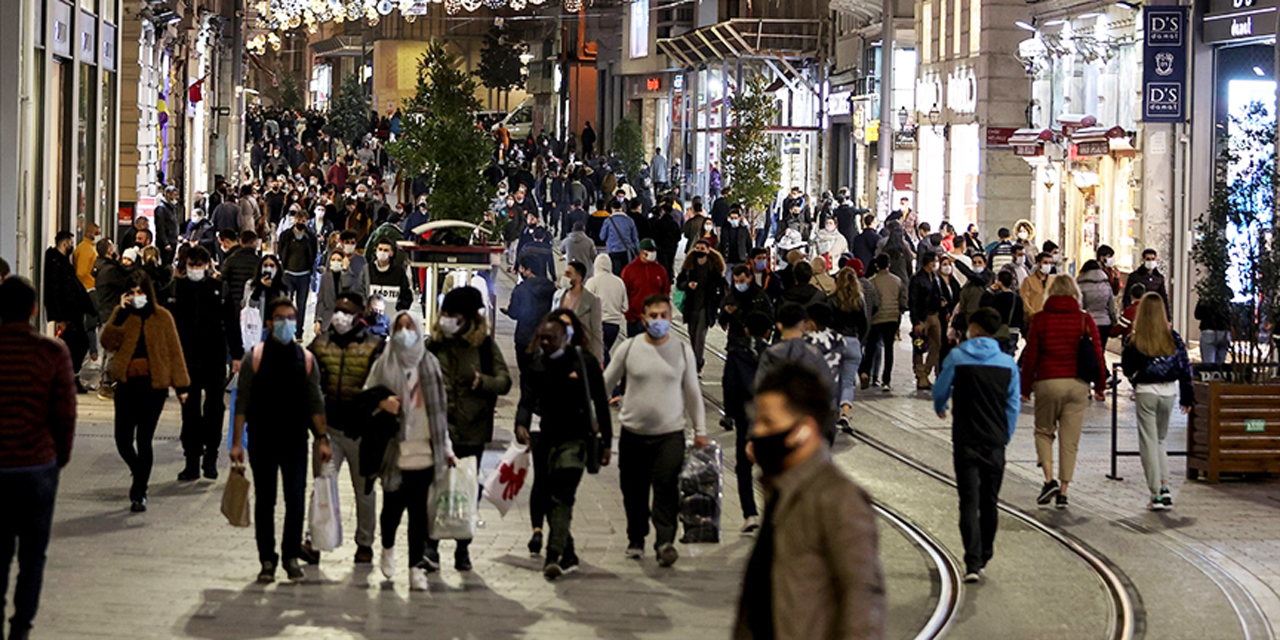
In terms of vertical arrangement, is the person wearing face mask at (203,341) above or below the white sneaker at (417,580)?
above

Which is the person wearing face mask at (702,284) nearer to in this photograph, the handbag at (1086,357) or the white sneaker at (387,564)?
the handbag at (1086,357)

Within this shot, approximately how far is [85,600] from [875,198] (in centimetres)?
4016

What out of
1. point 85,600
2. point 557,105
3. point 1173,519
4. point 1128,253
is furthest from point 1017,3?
point 557,105

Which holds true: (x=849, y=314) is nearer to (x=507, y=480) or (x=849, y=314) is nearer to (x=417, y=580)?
(x=507, y=480)

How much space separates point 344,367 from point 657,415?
1.88 m

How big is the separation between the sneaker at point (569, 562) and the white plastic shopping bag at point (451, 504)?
682 millimetres

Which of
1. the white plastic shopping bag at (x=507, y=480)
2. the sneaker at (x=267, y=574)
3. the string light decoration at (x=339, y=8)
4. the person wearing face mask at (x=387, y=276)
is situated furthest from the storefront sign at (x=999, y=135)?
the sneaker at (x=267, y=574)

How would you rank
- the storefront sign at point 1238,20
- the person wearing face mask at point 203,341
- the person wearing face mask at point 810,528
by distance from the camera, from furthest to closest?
1. the storefront sign at point 1238,20
2. the person wearing face mask at point 203,341
3. the person wearing face mask at point 810,528

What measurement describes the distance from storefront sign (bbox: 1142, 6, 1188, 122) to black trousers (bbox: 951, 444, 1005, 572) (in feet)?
54.6

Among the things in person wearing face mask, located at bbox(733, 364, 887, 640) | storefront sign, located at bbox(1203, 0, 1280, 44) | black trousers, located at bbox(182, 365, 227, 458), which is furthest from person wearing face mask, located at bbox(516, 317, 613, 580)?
storefront sign, located at bbox(1203, 0, 1280, 44)

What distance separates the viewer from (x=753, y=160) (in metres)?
43.4

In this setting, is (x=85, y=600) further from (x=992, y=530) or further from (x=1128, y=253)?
(x=1128, y=253)

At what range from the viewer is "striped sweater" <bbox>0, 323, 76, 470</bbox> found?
29.9 feet

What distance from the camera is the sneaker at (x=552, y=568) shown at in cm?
1180
